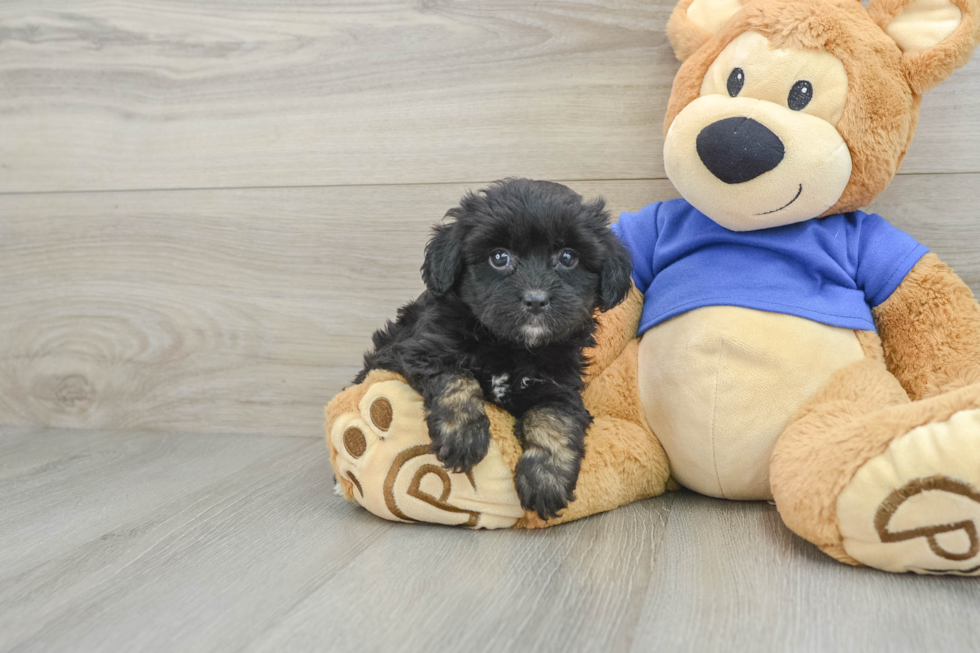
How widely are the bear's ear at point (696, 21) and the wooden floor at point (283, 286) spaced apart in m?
0.26

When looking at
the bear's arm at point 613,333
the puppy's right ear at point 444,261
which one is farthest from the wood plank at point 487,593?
the puppy's right ear at point 444,261

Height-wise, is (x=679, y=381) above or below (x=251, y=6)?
below

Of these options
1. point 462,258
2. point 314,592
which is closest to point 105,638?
point 314,592

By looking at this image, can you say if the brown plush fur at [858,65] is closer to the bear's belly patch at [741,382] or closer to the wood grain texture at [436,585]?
the bear's belly patch at [741,382]

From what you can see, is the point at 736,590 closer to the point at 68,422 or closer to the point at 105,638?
the point at 105,638

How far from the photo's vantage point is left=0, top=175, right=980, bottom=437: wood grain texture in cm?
220

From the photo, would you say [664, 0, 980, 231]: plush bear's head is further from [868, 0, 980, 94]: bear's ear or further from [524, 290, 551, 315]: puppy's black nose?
[524, 290, 551, 315]: puppy's black nose

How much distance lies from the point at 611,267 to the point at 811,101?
506mm

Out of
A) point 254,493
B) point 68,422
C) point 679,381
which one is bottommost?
point 68,422

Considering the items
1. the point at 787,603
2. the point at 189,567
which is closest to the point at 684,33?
the point at 787,603

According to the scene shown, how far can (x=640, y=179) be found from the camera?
78.4 inches

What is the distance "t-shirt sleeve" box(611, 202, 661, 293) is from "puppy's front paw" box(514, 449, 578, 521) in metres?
0.56

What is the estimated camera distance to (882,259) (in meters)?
1.56

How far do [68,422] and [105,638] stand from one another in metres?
1.67
